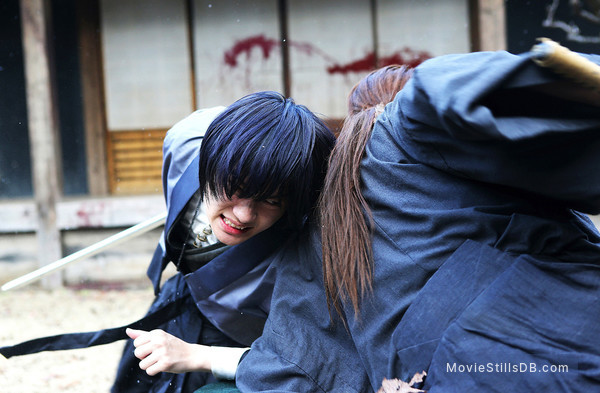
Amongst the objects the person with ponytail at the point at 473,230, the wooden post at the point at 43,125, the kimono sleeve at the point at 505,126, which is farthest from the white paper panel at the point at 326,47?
the kimono sleeve at the point at 505,126

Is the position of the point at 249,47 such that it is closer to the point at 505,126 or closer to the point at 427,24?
the point at 427,24

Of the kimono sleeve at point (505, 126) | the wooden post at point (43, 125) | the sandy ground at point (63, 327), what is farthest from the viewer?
the wooden post at point (43, 125)

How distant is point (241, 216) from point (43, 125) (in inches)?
158

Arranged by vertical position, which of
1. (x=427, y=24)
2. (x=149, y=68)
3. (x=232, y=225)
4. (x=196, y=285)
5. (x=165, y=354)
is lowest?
(x=165, y=354)

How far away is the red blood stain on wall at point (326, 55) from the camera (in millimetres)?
5379

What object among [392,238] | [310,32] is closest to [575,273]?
[392,238]

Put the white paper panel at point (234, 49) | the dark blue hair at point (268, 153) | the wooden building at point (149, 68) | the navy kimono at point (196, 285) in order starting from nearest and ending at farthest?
1. the dark blue hair at point (268, 153)
2. the navy kimono at point (196, 285)
3. the wooden building at point (149, 68)
4. the white paper panel at point (234, 49)

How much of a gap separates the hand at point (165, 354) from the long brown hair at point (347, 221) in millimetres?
492

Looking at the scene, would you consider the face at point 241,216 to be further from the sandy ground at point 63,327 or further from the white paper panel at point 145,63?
the white paper panel at point 145,63

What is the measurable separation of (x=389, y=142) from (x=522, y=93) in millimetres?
375

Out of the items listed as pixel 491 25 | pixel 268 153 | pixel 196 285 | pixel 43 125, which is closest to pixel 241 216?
pixel 268 153

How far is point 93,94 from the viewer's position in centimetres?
571

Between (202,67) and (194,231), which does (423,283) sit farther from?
(202,67)

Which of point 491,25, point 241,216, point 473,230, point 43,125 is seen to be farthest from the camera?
point 43,125
